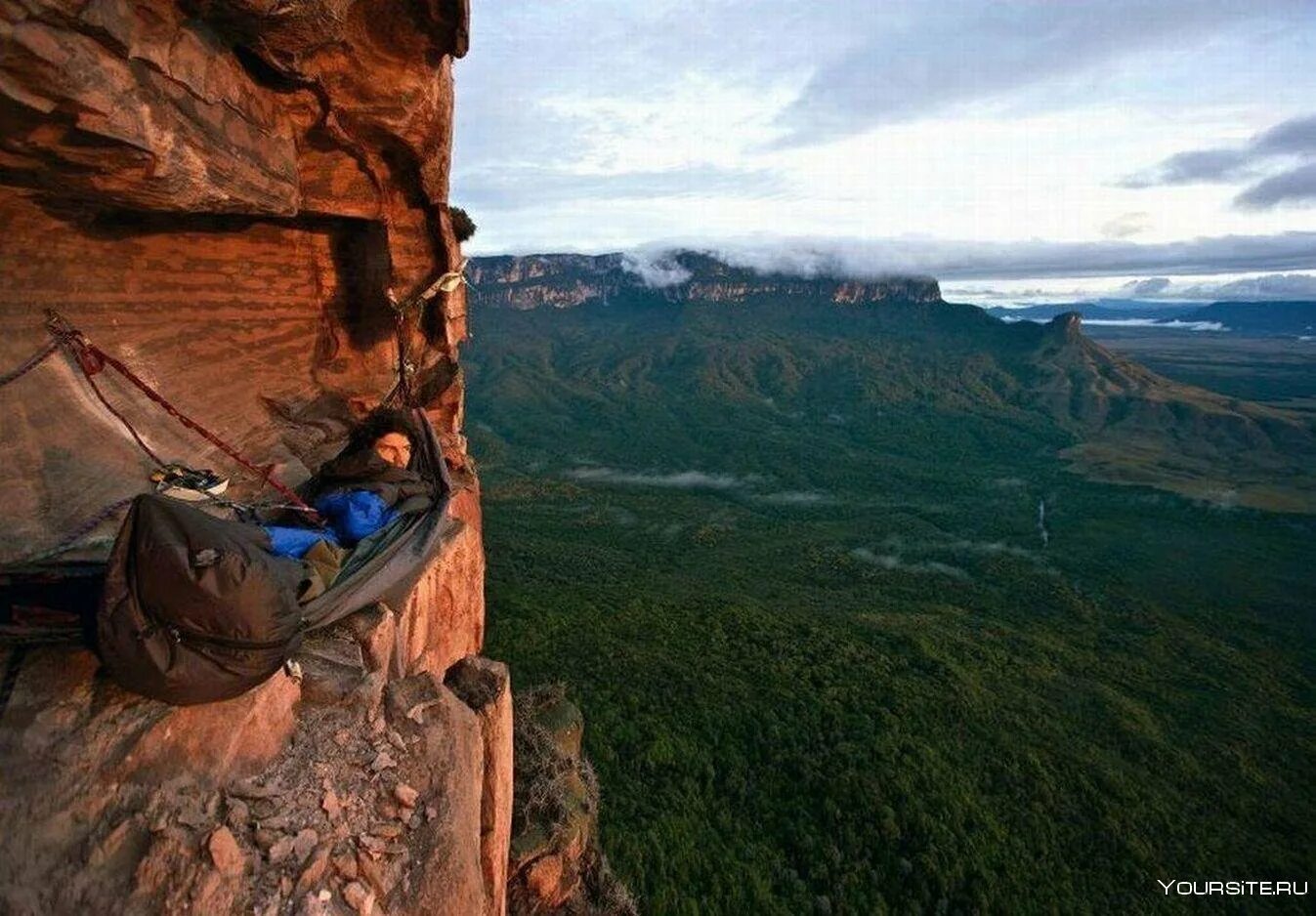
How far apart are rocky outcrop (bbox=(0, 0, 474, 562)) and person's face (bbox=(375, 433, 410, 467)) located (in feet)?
6.61

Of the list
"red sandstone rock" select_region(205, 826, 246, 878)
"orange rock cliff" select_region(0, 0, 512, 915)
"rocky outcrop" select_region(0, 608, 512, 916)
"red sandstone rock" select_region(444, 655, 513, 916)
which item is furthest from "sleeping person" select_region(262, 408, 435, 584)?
"red sandstone rock" select_region(205, 826, 246, 878)

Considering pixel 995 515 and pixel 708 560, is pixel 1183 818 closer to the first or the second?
pixel 708 560

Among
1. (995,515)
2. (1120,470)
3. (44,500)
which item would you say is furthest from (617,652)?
(1120,470)

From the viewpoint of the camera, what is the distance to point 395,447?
920cm

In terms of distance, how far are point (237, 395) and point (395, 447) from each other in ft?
12.8

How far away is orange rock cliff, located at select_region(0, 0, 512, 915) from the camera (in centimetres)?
444

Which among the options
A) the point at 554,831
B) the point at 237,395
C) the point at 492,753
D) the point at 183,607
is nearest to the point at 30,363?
the point at 237,395

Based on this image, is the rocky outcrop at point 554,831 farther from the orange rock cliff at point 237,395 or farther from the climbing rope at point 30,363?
the climbing rope at point 30,363

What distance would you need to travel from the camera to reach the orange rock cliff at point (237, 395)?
14.6 ft

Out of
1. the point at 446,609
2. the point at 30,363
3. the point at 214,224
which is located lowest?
the point at 446,609

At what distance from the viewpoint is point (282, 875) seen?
4477 mm

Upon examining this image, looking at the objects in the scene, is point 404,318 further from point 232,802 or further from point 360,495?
point 232,802

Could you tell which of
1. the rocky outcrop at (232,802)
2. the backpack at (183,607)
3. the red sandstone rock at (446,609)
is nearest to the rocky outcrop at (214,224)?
the rocky outcrop at (232,802)

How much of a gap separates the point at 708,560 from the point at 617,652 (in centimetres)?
3861
